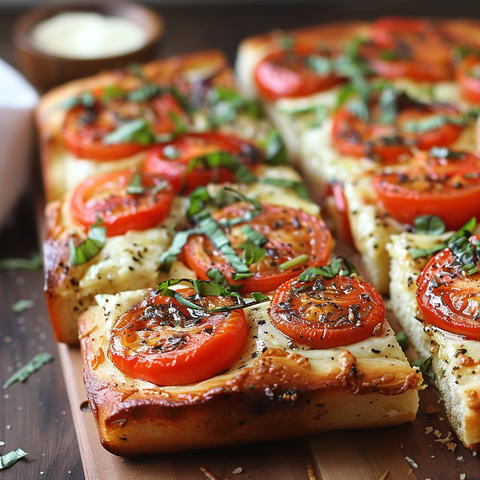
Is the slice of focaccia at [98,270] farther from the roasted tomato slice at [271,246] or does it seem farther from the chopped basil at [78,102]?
the chopped basil at [78,102]

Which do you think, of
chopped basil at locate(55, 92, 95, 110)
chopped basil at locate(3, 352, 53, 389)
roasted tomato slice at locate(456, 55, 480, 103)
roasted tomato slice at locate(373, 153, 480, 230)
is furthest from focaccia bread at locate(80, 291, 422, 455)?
roasted tomato slice at locate(456, 55, 480, 103)

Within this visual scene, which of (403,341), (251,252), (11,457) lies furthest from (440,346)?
(11,457)

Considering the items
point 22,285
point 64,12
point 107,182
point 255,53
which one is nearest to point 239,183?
point 107,182

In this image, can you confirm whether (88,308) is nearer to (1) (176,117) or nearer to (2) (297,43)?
(1) (176,117)

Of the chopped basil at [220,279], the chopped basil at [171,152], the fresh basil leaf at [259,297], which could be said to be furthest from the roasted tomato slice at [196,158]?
the fresh basil leaf at [259,297]

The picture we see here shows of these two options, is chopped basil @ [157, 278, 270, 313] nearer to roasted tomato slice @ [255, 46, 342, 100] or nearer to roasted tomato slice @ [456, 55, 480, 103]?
roasted tomato slice @ [255, 46, 342, 100]

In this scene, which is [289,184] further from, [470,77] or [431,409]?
[470,77]

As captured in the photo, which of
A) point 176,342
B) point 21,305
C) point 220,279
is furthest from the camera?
point 21,305
